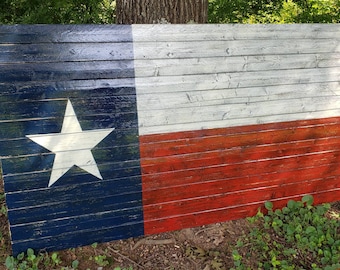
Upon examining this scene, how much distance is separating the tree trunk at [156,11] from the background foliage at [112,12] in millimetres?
2152

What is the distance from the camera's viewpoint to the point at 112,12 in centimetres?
567

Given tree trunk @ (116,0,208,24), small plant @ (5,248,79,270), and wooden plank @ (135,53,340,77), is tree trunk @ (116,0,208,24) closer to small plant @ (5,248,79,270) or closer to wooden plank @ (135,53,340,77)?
wooden plank @ (135,53,340,77)

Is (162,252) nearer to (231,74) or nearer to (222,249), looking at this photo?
(222,249)

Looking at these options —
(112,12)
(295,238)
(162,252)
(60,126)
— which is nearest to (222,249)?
(162,252)

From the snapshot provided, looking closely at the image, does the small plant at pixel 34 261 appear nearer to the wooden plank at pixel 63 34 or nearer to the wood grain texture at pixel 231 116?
the wood grain texture at pixel 231 116

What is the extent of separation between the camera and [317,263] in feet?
9.15

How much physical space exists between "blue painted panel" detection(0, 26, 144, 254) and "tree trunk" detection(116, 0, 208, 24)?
0.60 metres

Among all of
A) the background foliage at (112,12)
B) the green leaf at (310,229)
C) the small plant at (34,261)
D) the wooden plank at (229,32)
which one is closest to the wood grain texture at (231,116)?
the wooden plank at (229,32)

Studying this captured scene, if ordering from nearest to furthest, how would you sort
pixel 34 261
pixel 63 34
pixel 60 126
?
pixel 63 34 < pixel 60 126 < pixel 34 261

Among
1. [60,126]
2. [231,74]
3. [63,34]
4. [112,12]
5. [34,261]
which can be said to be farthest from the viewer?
[112,12]

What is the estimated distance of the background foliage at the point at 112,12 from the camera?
4859 millimetres

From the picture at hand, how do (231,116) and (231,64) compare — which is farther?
(231,116)

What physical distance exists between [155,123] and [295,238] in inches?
61.5

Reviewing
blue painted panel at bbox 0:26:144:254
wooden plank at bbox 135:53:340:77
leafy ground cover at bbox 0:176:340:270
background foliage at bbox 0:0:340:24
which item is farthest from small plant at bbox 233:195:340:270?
background foliage at bbox 0:0:340:24
